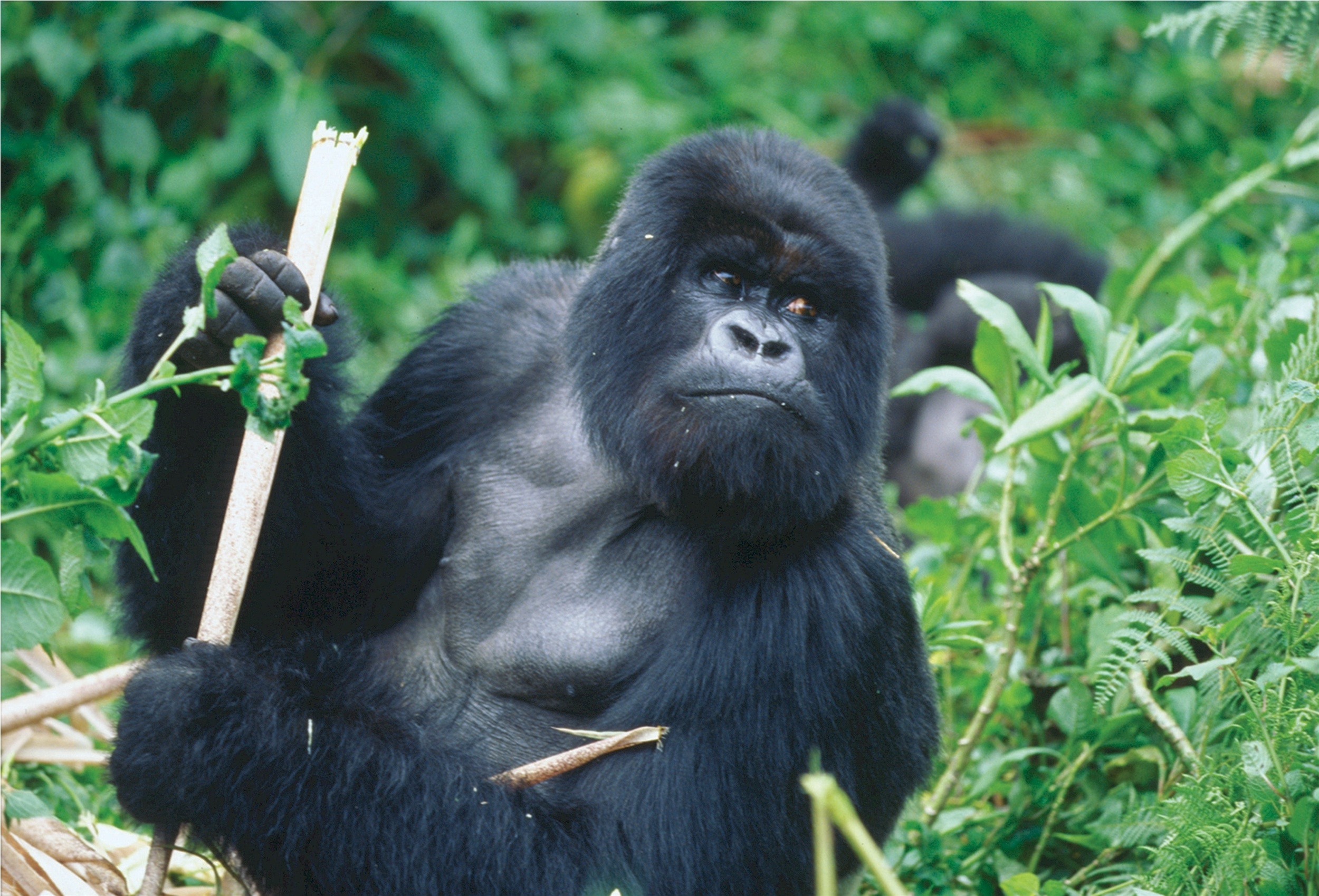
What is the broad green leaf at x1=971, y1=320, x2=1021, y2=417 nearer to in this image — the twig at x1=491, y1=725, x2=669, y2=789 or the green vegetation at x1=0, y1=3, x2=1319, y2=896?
the green vegetation at x1=0, y1=3, x2=1319, y2=896

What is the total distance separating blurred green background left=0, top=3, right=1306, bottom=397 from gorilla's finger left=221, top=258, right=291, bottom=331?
83.4 inches

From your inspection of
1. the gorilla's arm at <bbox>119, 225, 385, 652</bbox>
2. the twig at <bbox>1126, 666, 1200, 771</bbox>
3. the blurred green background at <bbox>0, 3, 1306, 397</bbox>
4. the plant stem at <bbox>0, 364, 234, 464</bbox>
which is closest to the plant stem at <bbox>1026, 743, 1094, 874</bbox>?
the twig at <bbox>1126, 666, 1200, 771</bbox>

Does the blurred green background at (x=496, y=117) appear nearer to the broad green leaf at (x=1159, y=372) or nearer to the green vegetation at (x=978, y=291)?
the green vegetation at (x=978, y=291)

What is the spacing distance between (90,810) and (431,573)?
107 centimetres

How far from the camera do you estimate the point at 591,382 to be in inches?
119

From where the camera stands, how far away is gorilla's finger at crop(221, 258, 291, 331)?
8.55ft

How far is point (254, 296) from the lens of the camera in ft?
8.57

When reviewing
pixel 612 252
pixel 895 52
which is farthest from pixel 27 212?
pixel 895 52

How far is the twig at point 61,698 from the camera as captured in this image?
297cm

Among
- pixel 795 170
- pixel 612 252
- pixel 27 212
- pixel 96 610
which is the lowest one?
pixel 96 610

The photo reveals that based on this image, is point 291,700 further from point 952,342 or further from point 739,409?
point 952,342

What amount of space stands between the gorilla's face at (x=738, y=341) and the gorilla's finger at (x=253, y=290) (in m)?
0.74

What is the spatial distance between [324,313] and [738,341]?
889 millimetres

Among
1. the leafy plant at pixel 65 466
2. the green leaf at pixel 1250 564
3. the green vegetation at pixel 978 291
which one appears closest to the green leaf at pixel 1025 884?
the green vegetation at pixel 978 291
